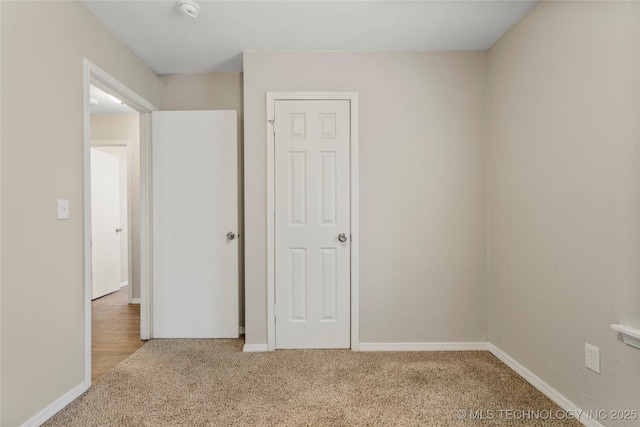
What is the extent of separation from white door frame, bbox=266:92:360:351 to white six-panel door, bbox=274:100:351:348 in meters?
0.03

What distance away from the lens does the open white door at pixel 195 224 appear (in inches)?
107

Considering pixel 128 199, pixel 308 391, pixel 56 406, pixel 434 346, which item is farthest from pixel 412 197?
pixel 128 199

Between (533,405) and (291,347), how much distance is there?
1625mm

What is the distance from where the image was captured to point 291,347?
2521 millimetres

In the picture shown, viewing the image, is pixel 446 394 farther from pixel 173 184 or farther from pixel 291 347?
pixel 173 184

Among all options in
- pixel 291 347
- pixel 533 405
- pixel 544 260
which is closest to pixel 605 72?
pixel 544 260

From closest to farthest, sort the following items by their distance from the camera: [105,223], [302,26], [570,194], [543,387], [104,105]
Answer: [570,194], [543,387], [302,26], [104,105], [105,223]

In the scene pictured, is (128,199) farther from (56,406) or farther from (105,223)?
(56,406)

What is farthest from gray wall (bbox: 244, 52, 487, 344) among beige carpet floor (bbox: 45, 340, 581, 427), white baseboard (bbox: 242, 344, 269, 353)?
beige carpet floor (bbox: 45, 340, 581, 427)

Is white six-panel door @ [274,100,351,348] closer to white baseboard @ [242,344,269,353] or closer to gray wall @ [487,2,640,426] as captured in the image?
white baseboard @ [242,344,269,353]

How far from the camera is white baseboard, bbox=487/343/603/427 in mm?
1618

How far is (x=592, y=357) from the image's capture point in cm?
158

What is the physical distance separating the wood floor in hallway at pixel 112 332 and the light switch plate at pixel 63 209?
1.14m

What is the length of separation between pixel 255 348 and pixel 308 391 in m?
0.74
